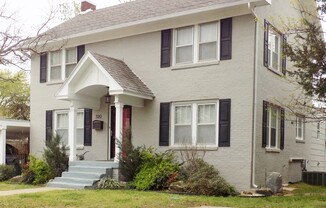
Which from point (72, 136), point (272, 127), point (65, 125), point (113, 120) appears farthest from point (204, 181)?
point (65, 125)

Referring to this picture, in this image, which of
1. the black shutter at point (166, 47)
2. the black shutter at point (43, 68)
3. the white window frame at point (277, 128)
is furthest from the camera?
the black shutter at point (43, 68)

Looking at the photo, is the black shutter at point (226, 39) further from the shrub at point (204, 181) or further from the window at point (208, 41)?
the shrub at point (204, 181)

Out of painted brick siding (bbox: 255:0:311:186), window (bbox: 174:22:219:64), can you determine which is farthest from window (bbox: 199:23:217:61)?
painted brick siding (bbox: 255:0:311:186)

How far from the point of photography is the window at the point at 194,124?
13.8 meters

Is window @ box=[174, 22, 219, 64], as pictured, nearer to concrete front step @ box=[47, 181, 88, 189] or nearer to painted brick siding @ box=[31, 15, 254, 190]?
painted brick siding @ box=[31, 15, 254, 190]

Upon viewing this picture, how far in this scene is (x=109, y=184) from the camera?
13.3 m

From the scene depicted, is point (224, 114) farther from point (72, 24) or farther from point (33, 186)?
point (72, 24)

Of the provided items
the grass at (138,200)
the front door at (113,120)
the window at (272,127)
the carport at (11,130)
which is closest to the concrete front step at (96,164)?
the front door at (113,120)

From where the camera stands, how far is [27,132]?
20.0 meters

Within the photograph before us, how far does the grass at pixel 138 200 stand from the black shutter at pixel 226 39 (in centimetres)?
466

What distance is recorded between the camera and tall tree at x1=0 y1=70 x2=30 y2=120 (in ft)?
94.9

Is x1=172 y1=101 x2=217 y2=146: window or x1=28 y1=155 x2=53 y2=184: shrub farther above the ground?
x1=172 y1=101 x2=217 y2=146: window

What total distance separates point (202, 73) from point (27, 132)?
33.3 ft

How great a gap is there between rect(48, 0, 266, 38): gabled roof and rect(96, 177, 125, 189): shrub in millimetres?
4944
